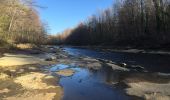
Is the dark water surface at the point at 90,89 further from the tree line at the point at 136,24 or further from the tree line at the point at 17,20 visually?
the tree line at the point at 136,24

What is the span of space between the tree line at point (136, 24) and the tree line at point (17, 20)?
2560 centimetres

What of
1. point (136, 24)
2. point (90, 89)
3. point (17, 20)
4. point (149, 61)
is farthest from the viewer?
point (136, 24)

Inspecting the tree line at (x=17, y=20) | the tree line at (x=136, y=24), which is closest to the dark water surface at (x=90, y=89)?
the tree line at (x=17, y=20)

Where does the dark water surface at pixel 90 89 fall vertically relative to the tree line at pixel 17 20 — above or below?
below

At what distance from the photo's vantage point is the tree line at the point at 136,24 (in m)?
67.9

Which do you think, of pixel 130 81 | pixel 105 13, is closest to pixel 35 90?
pixel 130 81

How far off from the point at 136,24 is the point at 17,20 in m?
38.6

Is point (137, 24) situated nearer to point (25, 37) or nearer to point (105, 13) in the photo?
point (25, 37)

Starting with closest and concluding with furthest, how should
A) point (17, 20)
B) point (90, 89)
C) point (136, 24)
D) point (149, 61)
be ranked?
point (90, 89) → point (149, 61) → point (17, 20) → point (136, 24)

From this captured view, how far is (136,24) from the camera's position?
86.8 m

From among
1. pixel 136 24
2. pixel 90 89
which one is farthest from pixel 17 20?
pixel 90 89

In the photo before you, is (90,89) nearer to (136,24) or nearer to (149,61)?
(149,61)

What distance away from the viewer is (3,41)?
49.7 metres

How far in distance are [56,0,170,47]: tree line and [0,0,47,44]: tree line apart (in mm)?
25603
